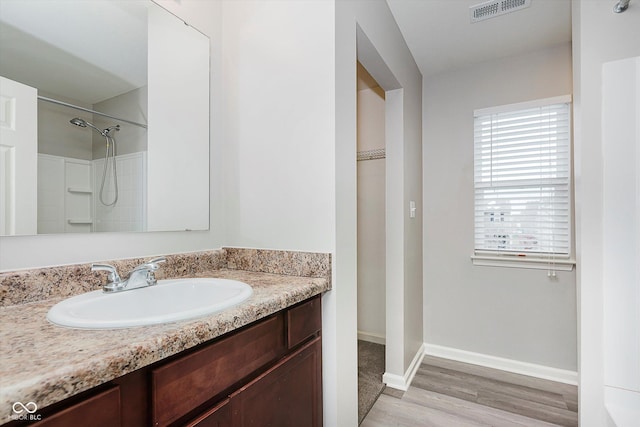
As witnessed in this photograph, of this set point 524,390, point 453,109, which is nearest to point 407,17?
point 453,109

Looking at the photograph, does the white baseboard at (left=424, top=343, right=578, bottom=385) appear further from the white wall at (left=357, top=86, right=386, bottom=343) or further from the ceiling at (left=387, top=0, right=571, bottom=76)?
the ceiling at (left=387, top=0, right=571, bottom=76)

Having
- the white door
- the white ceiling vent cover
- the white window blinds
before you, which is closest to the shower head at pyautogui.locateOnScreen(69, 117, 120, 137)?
the white door

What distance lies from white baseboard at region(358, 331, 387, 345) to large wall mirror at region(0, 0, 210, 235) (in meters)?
2.12

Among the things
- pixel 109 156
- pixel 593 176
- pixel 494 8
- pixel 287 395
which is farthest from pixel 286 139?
pixel 494 8

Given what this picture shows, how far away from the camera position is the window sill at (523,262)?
2.25m

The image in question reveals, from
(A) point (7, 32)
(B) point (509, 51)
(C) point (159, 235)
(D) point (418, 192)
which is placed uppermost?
(B) point (509, 51)

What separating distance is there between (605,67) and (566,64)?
1.19 m

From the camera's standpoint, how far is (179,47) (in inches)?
55.4

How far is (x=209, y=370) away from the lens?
0.77m

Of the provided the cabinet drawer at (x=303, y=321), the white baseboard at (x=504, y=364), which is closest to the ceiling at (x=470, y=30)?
the cabinet drawer at (x=303, y=321)

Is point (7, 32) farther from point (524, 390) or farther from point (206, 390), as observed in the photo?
point (524, 390)

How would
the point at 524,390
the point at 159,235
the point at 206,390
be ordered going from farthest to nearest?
the point at 524,390 < the point at 159,235 < the point at 206,390

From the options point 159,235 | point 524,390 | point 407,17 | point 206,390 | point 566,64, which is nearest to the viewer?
point 206,390

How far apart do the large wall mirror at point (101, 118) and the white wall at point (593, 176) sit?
1.77 metres
